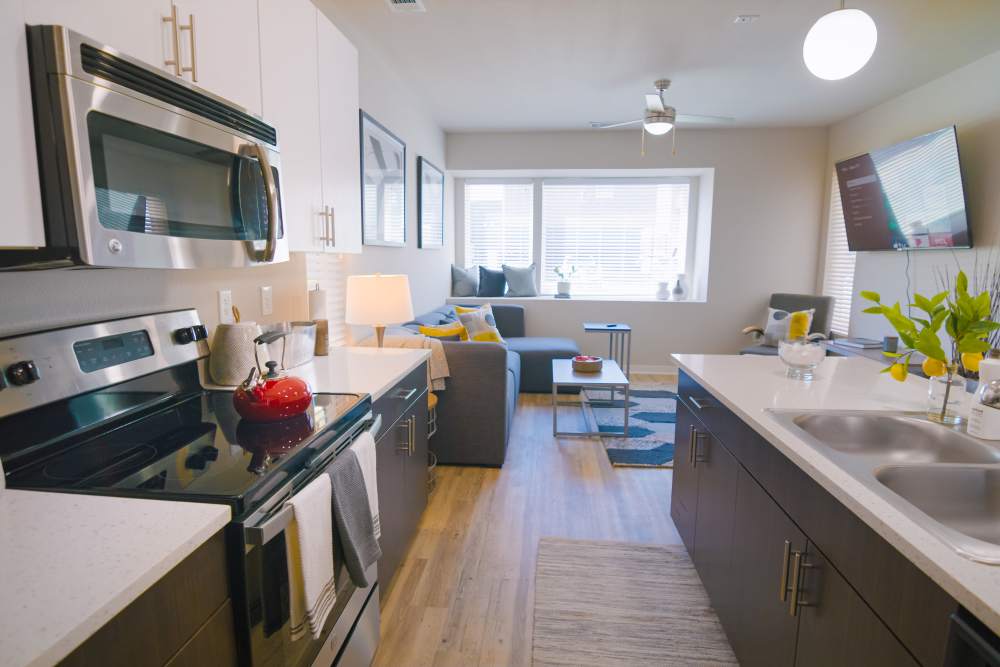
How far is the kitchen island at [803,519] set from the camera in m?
0.80

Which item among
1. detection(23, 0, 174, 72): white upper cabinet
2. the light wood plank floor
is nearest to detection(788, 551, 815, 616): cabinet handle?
the light wood plank floor

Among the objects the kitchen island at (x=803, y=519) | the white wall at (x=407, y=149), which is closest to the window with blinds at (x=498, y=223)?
the white wall at (x=407, y=149)

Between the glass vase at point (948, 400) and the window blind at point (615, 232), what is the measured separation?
181 inches

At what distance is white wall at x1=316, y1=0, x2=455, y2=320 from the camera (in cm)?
304

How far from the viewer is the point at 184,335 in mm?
1494

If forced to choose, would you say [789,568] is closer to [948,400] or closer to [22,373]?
[948,400]

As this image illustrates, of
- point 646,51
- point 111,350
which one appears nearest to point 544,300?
point 646,51

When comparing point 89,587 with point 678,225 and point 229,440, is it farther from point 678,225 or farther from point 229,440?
point 678,225

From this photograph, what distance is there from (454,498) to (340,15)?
8.80ft

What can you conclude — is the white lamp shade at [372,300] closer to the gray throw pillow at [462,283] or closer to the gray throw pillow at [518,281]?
the gray throw pillow at [462,283]

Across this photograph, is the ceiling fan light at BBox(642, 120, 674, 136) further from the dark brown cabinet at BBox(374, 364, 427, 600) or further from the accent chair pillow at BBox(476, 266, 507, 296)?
the dark brown cabinet at BBox(374, 364, 427, 600)

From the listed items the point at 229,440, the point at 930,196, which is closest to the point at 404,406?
the point at 229,440

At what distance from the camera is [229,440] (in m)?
1.16

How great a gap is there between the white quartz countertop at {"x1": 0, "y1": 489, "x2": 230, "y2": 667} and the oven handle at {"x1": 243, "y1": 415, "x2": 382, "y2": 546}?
0.06 metres
